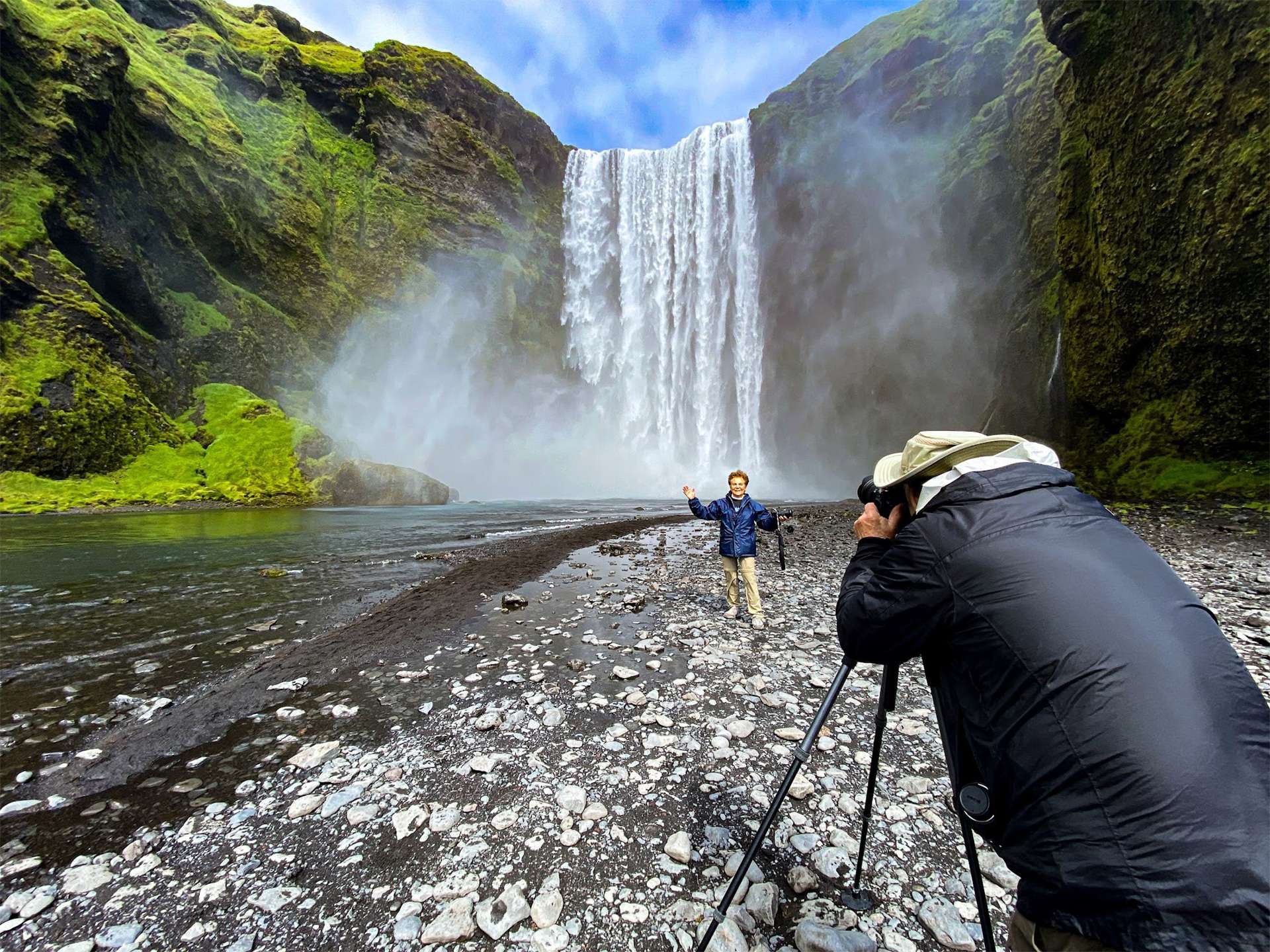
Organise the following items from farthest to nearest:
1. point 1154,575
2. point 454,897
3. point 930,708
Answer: point 930,708 < point 454,897 < point 1154,575

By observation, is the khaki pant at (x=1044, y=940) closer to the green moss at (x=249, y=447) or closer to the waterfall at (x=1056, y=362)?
the waterfall at (x=1056, y=362)

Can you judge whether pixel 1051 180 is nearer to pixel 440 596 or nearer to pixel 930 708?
pixel 930 708

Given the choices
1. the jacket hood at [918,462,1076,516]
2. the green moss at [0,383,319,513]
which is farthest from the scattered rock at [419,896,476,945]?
the green moss at [0,383,319,513]

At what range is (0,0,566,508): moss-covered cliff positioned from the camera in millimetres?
41000

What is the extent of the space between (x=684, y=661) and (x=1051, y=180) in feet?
135

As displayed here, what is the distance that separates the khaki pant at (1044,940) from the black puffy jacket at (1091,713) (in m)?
0.05

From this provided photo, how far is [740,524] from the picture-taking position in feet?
30.2

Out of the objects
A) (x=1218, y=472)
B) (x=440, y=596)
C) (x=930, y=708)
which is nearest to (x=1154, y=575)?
(x=930, y=708)

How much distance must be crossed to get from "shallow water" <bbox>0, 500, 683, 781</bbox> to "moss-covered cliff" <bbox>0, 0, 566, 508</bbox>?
A: 24.6 meters

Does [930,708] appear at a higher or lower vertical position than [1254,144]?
lower

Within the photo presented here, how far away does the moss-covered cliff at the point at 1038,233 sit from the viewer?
1683cm

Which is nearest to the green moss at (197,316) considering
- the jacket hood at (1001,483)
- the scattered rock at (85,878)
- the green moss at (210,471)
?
the green moss at (210,471)

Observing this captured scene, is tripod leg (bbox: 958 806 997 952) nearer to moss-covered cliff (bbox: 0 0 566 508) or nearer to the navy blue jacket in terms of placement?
the navy blue jacket

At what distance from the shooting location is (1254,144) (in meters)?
15.5
